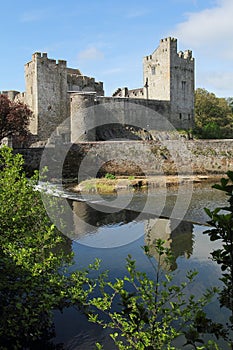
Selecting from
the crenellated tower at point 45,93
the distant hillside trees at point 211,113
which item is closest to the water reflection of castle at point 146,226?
the crenellated tower at point 45,93

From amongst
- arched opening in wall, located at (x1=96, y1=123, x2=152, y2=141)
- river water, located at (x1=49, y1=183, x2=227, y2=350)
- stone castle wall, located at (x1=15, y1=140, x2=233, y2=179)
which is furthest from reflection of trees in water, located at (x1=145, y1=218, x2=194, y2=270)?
arched opening in wall, located at (x1=96, y1=123, x2=152, y2=141)

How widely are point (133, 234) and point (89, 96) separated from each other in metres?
25.1

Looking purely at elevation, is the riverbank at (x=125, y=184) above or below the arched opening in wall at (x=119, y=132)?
below

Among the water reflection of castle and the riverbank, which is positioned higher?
the riverbank

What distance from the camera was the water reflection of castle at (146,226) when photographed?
11.1 m

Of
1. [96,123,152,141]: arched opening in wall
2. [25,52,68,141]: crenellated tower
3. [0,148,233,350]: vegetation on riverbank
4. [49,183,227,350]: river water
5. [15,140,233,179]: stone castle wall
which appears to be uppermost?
[25,52,68,141]: crenellated tower

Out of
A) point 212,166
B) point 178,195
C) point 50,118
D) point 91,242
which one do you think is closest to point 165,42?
point 50,118

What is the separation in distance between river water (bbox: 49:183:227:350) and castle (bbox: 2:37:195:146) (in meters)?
15.4

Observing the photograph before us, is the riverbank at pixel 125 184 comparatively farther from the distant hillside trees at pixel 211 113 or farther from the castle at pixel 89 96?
the distant hillside trees at pixel 211 113

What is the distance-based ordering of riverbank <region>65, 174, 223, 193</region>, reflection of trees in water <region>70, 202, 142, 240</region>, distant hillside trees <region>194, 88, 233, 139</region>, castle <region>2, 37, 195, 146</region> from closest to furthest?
reflection of trees in water <region>70, 202, 142, 240</region> → riverbank <region>65, 174, 223, 193</region> → castle <region>2, 37, 195, 146</region> → distant hillside trees <region>194, 88, 233, 139</region>

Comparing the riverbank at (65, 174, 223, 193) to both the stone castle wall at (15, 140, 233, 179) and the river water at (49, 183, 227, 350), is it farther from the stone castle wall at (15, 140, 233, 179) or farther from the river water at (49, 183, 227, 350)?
the stone castle wall at (15, 140, 233, 179)

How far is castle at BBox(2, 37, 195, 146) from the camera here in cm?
3566

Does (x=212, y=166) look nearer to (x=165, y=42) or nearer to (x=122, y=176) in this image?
(x=122, y=176)

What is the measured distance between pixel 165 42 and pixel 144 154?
21.6m
